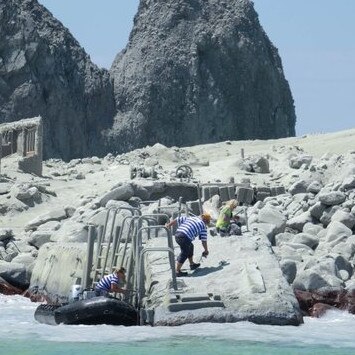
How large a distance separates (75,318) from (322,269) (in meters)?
4.68

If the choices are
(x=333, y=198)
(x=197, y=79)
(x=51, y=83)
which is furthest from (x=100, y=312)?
(x=197, y=79)

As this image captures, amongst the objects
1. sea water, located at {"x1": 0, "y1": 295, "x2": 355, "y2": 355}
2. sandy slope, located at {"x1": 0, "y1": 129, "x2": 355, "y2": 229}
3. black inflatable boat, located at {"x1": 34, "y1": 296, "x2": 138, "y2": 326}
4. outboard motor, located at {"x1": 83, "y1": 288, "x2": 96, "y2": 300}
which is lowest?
sea water, located at {"x1": 0, "y1": 295, "x2": 355, "y2": 355}

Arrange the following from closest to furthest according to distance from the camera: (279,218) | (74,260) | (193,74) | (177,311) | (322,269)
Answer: (177,311) < (322,269) < (74,260) < (279,218) < (193,74)

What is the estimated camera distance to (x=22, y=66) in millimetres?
79500

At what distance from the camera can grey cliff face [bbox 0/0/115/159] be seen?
261 ft

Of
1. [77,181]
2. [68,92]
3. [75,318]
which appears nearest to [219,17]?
[68,92]

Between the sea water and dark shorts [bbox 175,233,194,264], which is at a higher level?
dark shorts [bbox 175,233,194,264]

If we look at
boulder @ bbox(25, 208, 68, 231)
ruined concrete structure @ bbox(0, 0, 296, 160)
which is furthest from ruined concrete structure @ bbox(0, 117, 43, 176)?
ruined concrete structure @ bbox(0, 0, 296, 160)

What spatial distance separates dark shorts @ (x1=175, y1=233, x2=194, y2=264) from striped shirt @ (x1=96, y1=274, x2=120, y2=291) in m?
1.04

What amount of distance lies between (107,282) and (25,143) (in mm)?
26010

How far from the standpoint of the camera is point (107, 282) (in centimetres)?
1667

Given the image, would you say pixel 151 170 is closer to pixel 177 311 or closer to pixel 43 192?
pixel 43 192

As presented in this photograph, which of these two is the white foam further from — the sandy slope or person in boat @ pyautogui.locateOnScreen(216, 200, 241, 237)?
the sandy slope

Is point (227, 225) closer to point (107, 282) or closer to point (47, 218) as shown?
point (107, 282)
